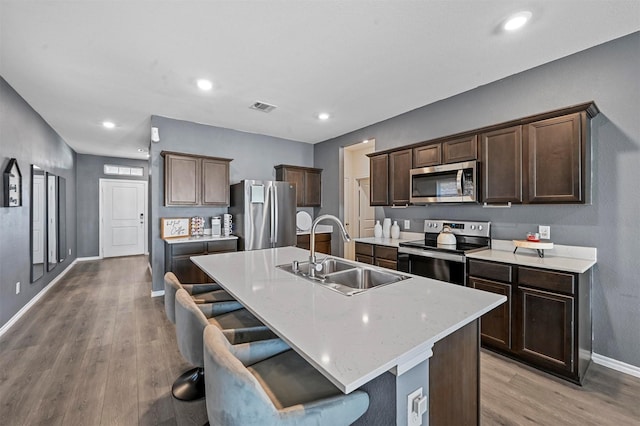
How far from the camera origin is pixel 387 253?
3.58 metres

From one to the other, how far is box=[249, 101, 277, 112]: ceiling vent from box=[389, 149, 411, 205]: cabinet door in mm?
1782

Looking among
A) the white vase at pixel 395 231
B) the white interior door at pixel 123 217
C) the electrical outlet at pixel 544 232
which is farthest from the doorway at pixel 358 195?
the white interior door at pixel 123 217

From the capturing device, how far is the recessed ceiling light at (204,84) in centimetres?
320

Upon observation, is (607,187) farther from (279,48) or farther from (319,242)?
(319,242)

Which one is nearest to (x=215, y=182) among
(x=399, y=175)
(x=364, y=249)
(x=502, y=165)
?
(x=364, y=249)

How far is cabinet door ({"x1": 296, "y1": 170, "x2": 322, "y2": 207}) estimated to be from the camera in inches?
224

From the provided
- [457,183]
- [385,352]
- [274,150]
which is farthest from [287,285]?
[274,150]

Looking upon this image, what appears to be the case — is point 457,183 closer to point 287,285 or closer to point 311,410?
point 287,285

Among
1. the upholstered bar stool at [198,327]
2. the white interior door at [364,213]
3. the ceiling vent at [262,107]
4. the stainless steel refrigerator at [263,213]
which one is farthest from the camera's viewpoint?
the white interior door at [364,213]

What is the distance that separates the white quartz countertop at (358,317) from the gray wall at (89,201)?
24.3 ft

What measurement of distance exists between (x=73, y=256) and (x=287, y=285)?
7600mm

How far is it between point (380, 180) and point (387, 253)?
1.10 meters

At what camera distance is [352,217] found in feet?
20.1

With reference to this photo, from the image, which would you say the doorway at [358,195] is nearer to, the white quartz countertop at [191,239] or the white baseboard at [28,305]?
the white quartz countertop at [191,239]
